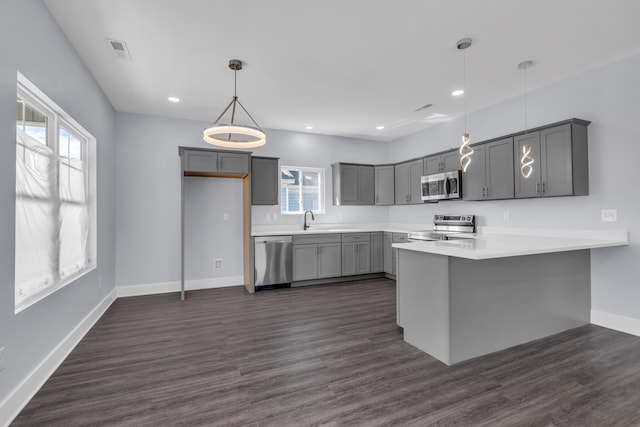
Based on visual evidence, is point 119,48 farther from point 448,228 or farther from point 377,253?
point 448,228

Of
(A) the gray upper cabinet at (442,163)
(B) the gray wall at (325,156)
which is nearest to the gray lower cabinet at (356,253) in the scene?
(B) the gray wall at (325,156)

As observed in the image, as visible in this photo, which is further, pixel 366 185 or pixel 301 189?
pixel 366 185

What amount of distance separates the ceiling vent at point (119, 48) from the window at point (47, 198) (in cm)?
79

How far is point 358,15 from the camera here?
8.38 feet

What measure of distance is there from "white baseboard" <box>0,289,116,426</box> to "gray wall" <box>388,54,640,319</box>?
5.10 metres

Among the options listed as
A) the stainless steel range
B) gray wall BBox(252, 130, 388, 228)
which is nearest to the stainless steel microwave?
the stainless steel range

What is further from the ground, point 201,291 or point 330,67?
point 330,67

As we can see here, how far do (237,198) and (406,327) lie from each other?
3597 mm

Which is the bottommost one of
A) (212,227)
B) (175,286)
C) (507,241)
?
(175,286)

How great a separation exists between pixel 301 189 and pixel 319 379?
4126mm

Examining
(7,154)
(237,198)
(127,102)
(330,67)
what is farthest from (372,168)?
(7,154)

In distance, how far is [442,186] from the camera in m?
4.94

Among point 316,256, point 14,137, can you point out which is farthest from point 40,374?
point 316,256

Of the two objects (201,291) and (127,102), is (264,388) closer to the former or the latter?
(201,291)
